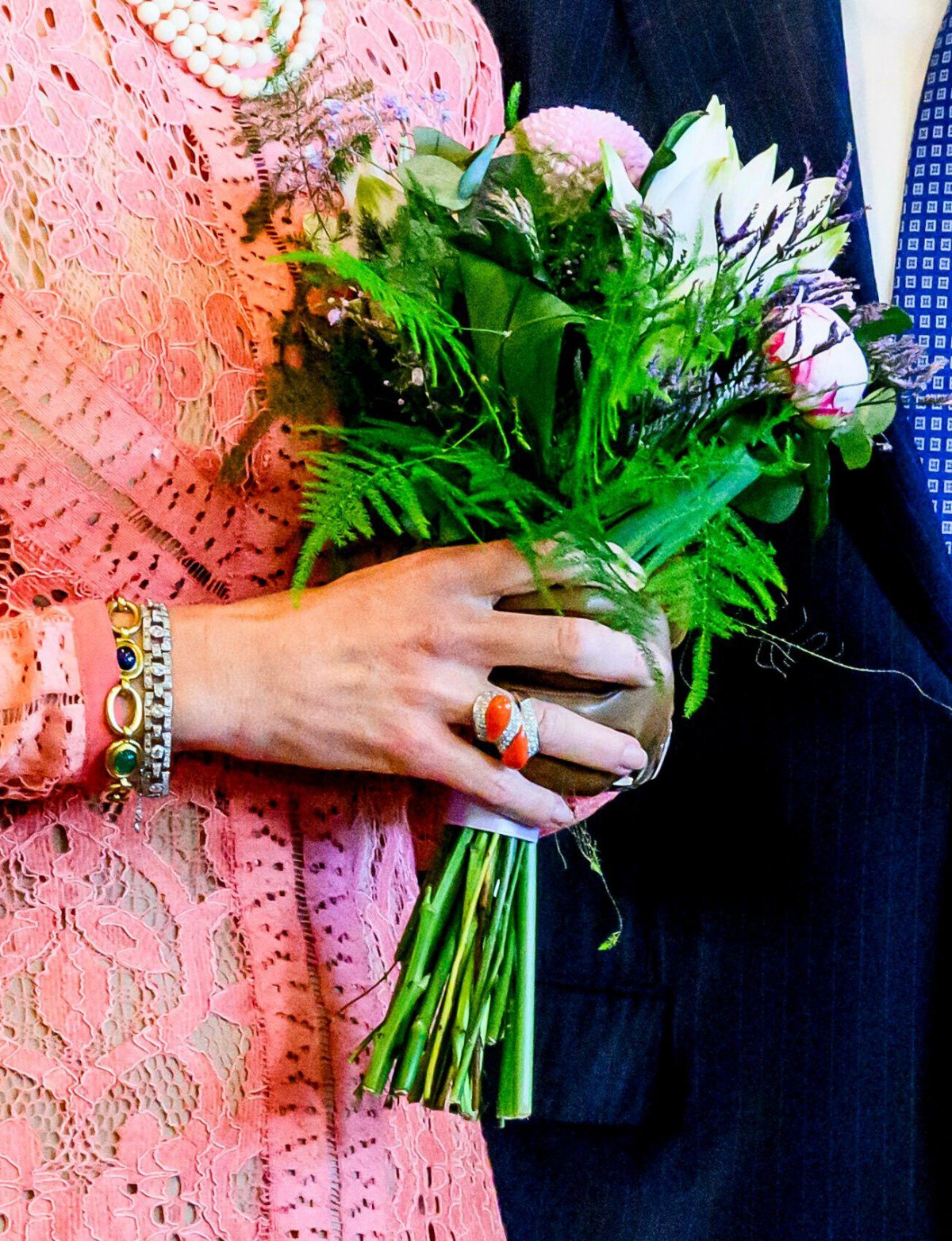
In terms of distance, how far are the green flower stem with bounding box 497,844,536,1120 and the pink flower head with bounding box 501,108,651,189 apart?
455 millimetres

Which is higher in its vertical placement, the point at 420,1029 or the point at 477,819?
the point at 477,819

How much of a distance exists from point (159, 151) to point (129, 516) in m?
0.25

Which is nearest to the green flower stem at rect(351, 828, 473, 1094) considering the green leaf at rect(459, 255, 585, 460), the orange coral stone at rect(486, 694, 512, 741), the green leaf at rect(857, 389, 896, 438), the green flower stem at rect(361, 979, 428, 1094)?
the green flower stem at rect(361, 979, 428, 1094)

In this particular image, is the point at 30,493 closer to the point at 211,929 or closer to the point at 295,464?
the point at 295,464

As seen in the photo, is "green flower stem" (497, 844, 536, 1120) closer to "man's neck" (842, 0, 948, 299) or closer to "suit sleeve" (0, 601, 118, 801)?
"suit sleeve" (0, 601, 118, 801)

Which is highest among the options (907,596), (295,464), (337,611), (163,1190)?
(907,596)

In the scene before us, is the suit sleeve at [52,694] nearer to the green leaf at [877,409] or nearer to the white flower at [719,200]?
the white flower at [719,200]

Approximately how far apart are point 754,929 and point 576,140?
3.15ft

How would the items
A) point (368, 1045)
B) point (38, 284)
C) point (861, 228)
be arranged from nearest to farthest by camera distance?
point (38, 284), point (368, 1045), point (861, 228)

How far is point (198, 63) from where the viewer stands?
0.83 m

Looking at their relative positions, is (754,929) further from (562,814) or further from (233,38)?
(233,38)

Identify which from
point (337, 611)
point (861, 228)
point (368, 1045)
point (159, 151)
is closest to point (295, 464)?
point (337, 611)

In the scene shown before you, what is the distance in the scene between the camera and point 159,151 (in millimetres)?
808

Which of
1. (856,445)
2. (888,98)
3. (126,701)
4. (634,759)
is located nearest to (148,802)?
(126,701)
